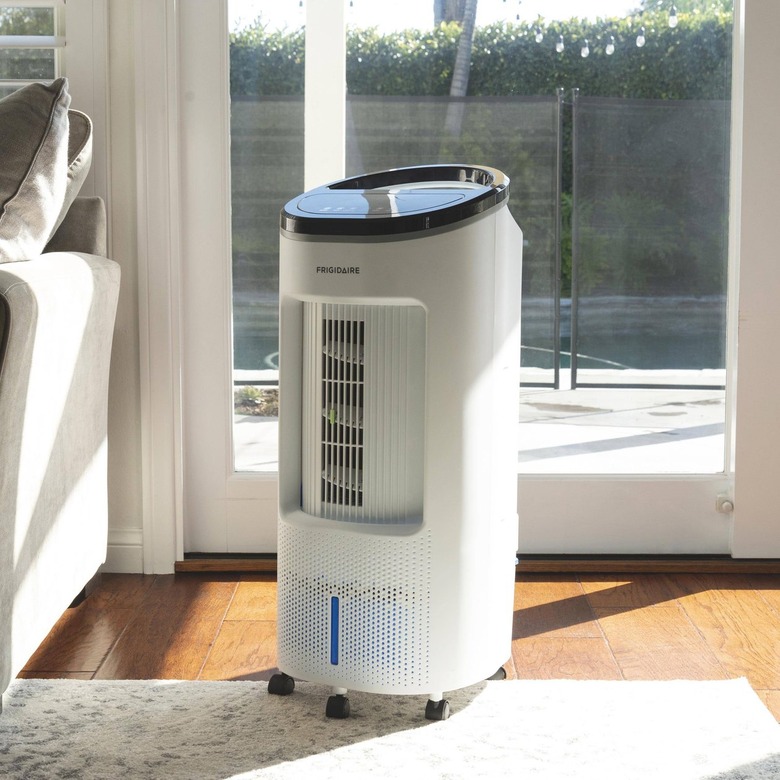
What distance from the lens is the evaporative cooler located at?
1452 mm

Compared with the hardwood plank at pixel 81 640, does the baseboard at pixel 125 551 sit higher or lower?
higher

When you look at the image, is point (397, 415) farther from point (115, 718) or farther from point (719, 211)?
point (719, 211)

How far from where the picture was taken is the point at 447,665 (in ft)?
4.98

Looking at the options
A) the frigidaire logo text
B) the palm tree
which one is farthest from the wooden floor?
the palm tree

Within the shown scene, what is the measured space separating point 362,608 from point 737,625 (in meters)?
0.86

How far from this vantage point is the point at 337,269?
1.47 m

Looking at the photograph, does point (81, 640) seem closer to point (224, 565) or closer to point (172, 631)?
point (172, 631)

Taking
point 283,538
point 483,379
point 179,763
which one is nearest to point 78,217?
point 283,538

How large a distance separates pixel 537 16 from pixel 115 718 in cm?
166

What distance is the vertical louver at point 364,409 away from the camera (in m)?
1.49

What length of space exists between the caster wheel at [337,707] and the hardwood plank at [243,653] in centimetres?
21

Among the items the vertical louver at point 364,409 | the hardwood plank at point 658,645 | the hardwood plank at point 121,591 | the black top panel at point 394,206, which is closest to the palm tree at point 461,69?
the black top panel at point 394,206

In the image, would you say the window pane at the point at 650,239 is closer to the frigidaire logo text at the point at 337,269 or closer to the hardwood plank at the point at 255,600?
the hardwood plank at the point at 255,600

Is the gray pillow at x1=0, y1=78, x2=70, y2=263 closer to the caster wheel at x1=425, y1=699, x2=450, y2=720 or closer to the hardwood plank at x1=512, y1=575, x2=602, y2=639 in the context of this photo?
the caster wheel at x1=425, y1=699, x2=450, y2=720
